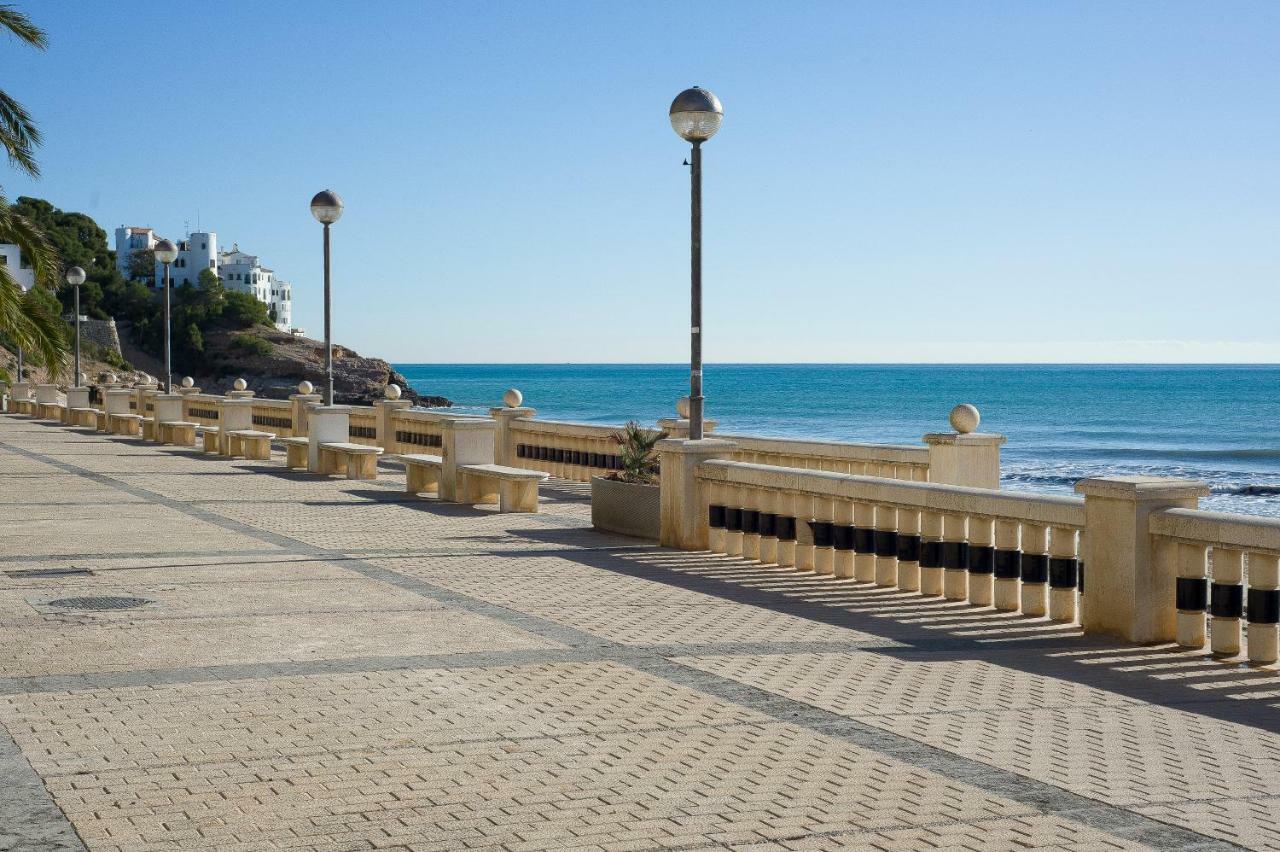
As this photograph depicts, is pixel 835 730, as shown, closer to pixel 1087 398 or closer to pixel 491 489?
pixel 491 489

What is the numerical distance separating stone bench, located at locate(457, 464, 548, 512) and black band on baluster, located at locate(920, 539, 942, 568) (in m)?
7.44

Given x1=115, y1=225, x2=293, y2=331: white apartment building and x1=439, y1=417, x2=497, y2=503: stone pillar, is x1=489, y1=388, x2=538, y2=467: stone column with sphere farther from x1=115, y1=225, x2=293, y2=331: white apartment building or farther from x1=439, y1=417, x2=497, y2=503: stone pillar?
x1=115, y1=225, x2=293, y2=331: white apartment building

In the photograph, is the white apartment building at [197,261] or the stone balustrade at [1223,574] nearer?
the stone balustrade at [1223,574]

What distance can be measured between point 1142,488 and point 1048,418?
9147cm

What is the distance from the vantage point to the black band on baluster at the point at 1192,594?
947 cm

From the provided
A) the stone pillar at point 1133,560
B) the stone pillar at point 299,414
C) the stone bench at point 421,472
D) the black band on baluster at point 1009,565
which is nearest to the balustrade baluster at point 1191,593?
the stone pillar at point 1133,560

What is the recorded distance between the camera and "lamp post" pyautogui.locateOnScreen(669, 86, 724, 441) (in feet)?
48.2

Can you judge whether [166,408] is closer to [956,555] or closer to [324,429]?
[324,429]

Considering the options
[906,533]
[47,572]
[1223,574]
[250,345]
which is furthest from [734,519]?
[250,345]

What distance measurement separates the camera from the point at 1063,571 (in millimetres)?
10484

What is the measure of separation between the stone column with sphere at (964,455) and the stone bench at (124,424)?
26.9 m

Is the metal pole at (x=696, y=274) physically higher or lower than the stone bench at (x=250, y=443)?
higher

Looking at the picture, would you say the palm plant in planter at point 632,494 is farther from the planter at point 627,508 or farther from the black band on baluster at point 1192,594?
the black band on baluster at point 1192,594

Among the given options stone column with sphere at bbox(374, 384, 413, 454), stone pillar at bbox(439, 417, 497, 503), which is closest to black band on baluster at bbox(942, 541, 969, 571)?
stone pillar at bbox(439, 417, 497, 503)
